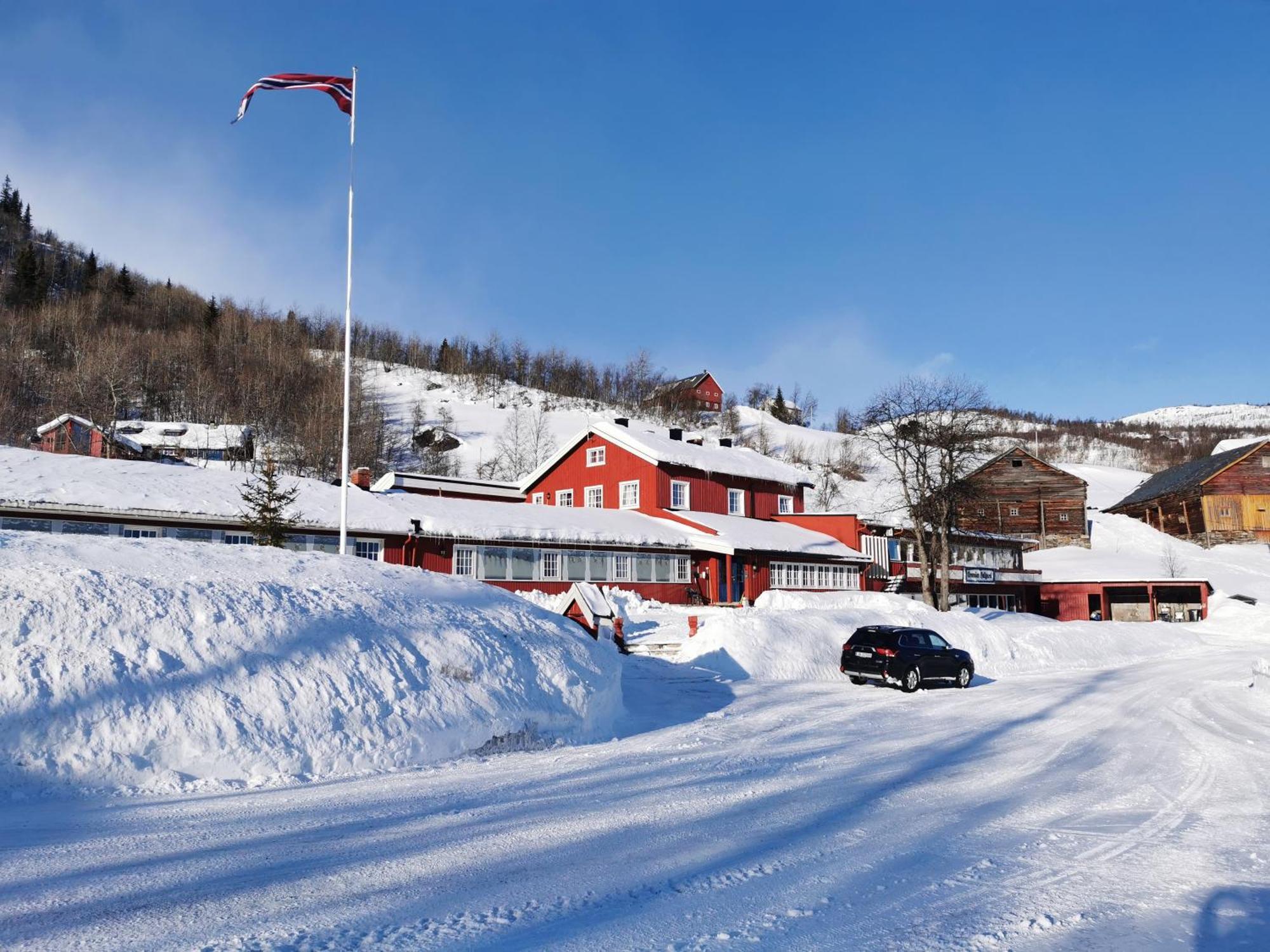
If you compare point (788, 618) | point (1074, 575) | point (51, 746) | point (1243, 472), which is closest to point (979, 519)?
point (1074, 575)

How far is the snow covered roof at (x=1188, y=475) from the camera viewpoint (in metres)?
68.7

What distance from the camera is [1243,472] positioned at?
68500 mm

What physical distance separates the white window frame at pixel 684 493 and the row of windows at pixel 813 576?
5.11 meters

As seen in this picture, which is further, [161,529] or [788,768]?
[161,529]

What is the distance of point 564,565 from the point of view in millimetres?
35188

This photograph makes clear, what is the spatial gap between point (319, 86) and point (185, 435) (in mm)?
61502

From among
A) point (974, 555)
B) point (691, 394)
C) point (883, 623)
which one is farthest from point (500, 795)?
point (691, 394)

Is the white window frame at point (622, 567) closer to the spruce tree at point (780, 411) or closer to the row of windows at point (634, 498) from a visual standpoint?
the row of windows at point (634, 498)

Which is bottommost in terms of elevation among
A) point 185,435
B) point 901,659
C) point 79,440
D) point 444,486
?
point 901,659

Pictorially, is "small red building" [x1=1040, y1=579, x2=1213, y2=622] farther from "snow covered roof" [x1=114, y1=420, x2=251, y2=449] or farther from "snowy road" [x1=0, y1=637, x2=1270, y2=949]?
"snow covered roof" [x1=114, y1=420, x2=251, y2=449]

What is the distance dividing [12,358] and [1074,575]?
3528 inches

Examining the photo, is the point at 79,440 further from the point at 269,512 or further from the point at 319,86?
the point at 319,86

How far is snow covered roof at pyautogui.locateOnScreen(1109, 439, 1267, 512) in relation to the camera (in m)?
68.7

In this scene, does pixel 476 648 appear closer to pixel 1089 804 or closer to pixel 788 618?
pixel 1089 804
